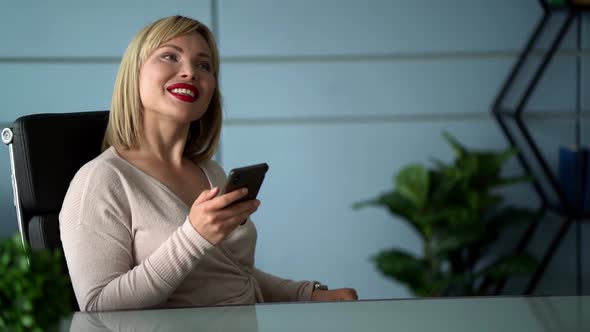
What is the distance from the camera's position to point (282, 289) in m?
1.72

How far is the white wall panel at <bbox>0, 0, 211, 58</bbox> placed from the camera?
3145 millimetres

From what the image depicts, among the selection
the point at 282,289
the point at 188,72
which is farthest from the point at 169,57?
the point at 282,289

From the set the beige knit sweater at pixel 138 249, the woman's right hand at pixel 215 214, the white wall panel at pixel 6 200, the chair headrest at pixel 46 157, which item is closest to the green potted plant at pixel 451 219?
the white wall panel at pixel 6 200

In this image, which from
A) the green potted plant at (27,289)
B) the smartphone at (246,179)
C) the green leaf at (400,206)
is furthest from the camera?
the green leaf at (400,206)

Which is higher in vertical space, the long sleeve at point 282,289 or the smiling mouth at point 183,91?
the smiling mouth at point 183,91

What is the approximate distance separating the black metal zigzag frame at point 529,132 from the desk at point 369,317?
2152 millimetres

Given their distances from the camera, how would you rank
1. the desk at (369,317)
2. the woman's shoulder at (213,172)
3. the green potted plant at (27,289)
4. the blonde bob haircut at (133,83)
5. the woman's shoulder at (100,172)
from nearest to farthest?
the green potted plant at (27,289), the desk at (369,317), the woman's shoulder at (100,172), the blonde bob haircut at (133,83), the woman's shoulder at (213,172)

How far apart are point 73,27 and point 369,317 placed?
7.80 ft

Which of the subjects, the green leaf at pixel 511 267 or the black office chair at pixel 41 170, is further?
the green leaf at pixel 511 267

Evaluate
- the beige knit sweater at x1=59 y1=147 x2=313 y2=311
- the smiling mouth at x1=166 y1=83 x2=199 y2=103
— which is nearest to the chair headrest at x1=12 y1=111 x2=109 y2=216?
the beige knit sweater at x1=59 y1=147 x2=313 y2=311

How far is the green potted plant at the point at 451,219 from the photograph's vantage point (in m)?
3.21

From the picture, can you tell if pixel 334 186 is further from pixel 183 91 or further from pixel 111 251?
pixel 111 251

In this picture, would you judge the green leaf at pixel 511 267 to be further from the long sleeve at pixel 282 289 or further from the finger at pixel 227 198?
the finger at pixel 227 198

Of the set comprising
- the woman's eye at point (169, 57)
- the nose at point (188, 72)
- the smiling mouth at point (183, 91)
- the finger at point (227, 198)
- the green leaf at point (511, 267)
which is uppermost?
the woman's eye at point (169, 57)
